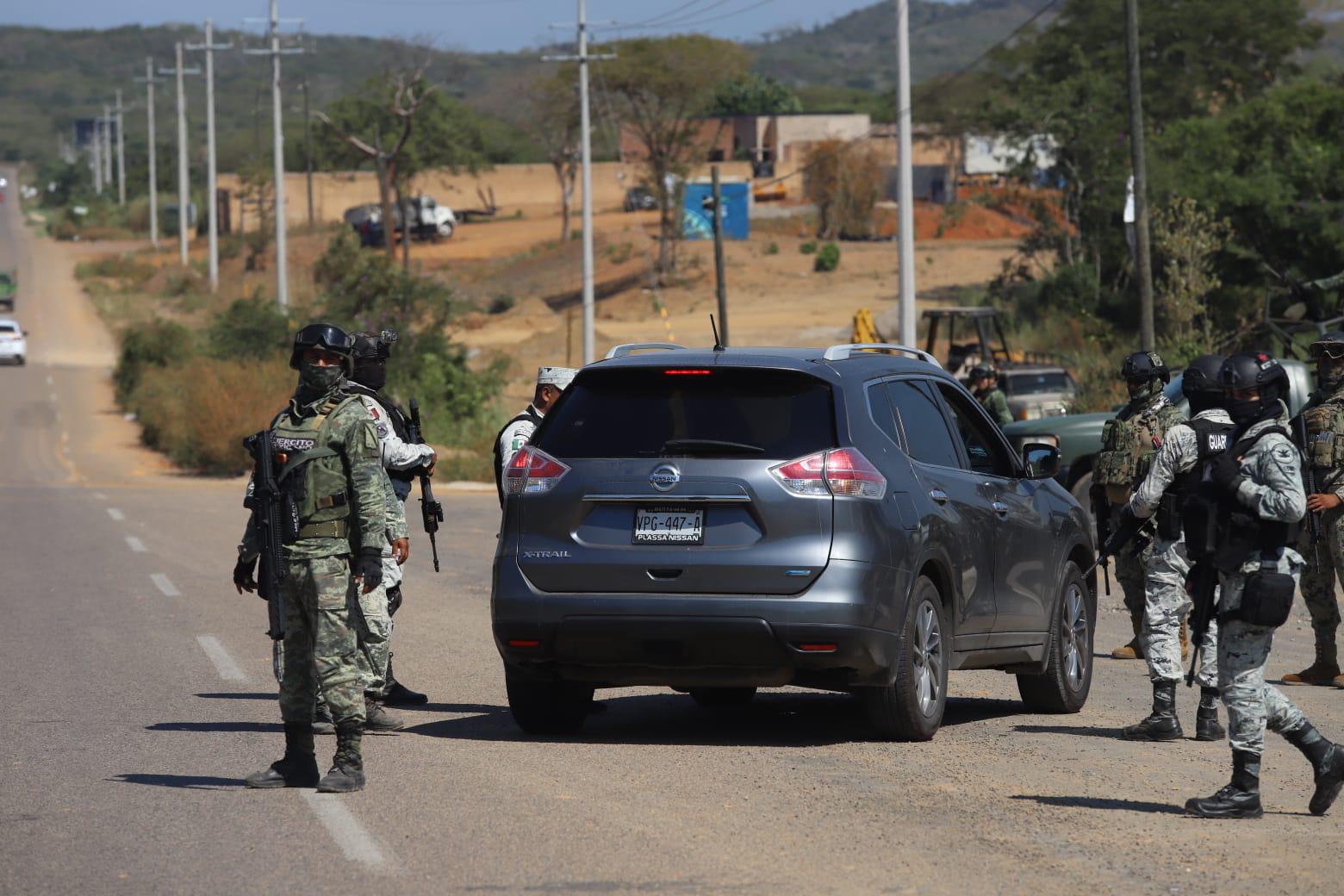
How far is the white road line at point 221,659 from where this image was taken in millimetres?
11570

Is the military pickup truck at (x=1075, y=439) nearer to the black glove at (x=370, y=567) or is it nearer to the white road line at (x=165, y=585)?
the white road line at (x=165, y=585)

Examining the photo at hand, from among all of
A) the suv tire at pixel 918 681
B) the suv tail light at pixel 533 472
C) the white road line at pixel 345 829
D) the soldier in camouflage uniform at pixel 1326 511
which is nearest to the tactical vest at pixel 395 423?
the suv tail light at pixel 533 472

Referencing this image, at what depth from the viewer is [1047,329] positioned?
46562mm

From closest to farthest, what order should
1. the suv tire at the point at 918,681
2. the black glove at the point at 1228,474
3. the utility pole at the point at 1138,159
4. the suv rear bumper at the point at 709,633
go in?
the black glove at the point at 1228,474, the suv rear bumper at the point at 709,633, the suv tire at the point at 918,681, the utility pole at the point at 1138,159

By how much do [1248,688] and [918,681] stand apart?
188cm

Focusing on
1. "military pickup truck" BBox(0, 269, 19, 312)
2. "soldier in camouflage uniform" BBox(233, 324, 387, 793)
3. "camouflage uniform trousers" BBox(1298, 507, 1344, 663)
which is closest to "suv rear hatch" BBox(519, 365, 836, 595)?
"soldier in camouflage uniform" BBox(233, 324, 387, 793)

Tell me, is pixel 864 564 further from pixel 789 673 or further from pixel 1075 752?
pixel 1075 752

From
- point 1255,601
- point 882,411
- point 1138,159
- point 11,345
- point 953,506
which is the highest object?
point 1138,159

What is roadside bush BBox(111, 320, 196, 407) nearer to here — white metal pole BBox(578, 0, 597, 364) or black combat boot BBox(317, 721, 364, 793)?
white metal pole BBox(578, 0, 597, 364)

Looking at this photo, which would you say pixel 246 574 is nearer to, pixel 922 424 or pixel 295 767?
pixel 295 767

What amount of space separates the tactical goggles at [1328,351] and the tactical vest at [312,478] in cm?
569

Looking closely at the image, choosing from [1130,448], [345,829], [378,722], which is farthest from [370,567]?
[1130,448]

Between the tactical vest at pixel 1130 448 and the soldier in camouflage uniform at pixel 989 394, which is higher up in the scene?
the tactical vest at pixel 1130 448

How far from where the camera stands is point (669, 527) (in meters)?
8.49
